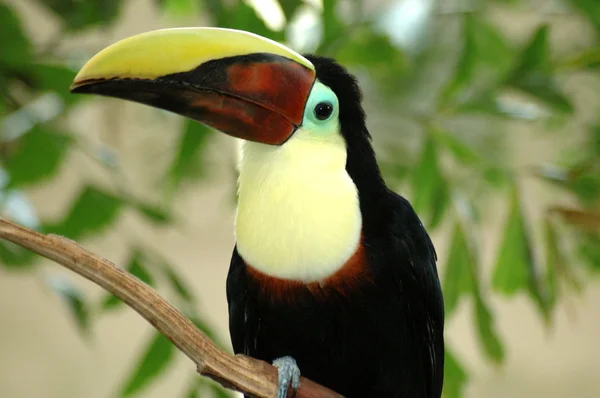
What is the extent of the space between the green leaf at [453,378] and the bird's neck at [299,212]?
46 centimetres

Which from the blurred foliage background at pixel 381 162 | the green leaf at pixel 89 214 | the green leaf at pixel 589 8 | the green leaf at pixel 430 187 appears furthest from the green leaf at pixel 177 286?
the green leaf at pixel 589 8

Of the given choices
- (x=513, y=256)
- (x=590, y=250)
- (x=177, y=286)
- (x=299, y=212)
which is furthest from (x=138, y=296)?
(x=590, y=250)

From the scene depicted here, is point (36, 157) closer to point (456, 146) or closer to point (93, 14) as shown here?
point (93, 14)

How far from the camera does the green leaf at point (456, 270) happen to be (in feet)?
4.34

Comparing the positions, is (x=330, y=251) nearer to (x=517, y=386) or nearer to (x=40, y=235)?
(x=40, y=235)

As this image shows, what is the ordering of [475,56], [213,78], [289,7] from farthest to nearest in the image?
[475,56] < [289,7] < [213,78]

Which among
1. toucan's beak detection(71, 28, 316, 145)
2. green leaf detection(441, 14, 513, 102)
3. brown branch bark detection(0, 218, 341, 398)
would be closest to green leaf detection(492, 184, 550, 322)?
green leaf detection(441, 14, 513, 102)

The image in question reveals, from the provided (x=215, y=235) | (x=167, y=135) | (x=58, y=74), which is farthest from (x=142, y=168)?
(x=58, y=74)

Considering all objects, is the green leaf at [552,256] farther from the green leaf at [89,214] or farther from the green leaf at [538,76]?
the green leaf at [89,214]

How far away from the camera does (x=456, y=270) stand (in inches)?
52.2

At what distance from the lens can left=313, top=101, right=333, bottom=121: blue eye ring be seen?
0.91 m

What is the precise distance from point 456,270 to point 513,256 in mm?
115

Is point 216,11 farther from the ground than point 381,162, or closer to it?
farther from the ground

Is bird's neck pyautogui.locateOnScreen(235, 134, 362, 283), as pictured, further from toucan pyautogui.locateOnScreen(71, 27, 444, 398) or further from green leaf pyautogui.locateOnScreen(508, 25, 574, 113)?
Result: green leaf pyautogui.locateOnScreen(508, 25, 574, 113)
